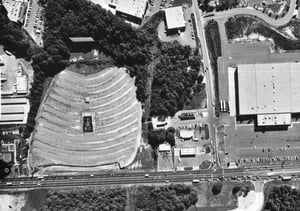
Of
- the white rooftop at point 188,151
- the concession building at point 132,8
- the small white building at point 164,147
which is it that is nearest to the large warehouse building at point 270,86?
the white rooftop at point 188,151

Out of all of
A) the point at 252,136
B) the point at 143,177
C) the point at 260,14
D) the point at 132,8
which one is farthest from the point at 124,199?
the point at 260,14

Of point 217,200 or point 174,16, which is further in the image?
point 217,200

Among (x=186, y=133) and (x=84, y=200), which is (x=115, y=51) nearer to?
(x=186, y=133)

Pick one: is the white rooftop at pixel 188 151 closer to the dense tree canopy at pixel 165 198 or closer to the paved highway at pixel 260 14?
the dense tree canopy at pixel 165 198

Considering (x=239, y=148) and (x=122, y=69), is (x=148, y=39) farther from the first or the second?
(x=239, y=148)

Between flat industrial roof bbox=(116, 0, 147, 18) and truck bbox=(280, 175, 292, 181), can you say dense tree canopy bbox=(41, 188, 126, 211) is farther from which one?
flat industrial roof bbox=(116, 0, 147, 18)

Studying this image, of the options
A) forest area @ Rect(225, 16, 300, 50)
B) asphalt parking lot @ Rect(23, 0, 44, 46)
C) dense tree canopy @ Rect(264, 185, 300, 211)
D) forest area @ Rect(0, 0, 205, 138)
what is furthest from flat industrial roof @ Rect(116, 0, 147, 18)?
dense tree canopy @ Rect(264, 185, 300, 211)

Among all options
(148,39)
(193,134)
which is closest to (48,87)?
(148,39)
